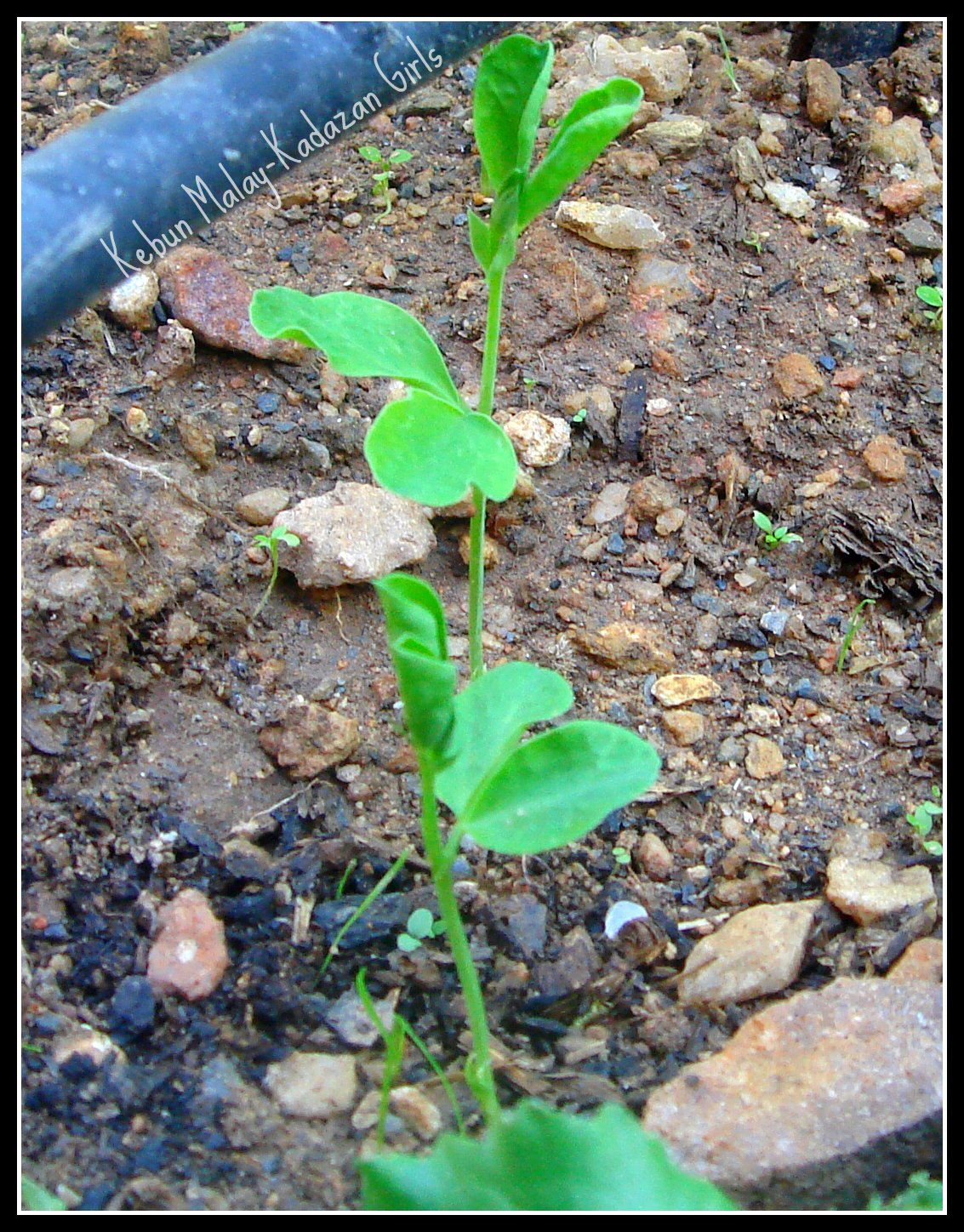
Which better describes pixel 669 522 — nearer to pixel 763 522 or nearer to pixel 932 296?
pixel 763 522

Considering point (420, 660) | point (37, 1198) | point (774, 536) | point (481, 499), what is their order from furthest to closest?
point (774, 536)
point (481, 499)
point (37, 1198)
point (420, 660)

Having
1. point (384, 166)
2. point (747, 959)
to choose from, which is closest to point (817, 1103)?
point (747, 959)

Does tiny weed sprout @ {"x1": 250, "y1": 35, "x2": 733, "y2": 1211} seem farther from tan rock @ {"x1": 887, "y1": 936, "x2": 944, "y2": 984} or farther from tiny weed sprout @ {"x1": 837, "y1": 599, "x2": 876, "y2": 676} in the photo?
tiny weed sprout @ {"x1": 837, "y1": 599, "x2": 876, "y2": 676}

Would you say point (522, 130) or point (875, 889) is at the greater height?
point (522, 130)

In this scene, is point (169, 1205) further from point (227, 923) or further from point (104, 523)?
point (104, 523)

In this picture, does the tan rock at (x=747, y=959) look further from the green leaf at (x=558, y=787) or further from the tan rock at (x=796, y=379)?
the tan rock at (x=796, y=379)

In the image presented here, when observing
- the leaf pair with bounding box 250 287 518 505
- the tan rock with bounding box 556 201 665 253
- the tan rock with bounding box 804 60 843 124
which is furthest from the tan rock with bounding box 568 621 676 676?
the tan rock with bounding box 804 60 843 124

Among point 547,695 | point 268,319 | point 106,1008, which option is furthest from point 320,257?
point 106,1008

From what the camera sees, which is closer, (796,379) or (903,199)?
(796,379)
